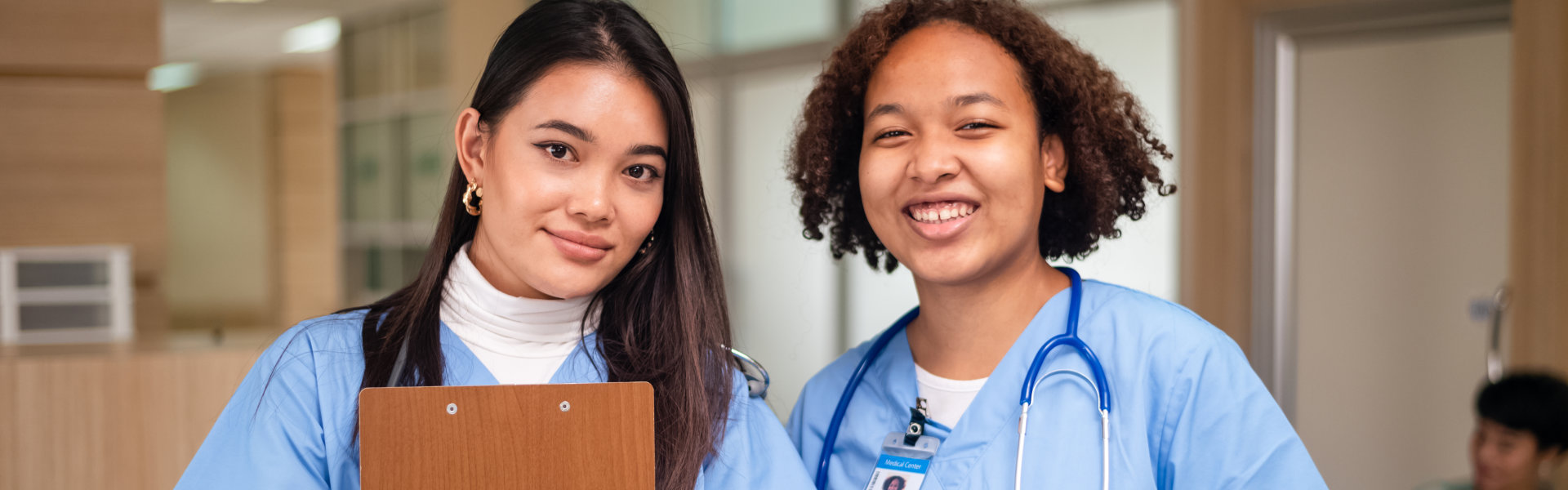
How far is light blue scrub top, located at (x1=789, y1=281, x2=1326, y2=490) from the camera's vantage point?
1.22 meters

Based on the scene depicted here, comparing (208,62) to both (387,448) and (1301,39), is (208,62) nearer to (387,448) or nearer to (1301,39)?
(1301,39)

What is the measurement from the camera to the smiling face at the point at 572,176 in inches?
44.7

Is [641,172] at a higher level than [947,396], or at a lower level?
higher

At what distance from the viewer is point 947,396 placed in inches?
55.1

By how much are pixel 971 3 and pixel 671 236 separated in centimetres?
47

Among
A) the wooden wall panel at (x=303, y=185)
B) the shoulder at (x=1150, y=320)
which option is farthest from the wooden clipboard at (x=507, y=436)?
the wooden wall panel at (x=303, y=185)

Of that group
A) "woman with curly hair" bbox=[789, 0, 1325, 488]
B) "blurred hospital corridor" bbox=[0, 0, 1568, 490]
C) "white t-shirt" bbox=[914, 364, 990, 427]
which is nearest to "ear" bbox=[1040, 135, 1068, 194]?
"woman with curly hair" bbox=[789, 0, 1325, 488]

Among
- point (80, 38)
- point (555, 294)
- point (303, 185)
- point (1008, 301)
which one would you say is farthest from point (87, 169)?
point (303, 185)

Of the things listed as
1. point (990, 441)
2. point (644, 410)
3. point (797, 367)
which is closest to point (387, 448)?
point (644, 410)

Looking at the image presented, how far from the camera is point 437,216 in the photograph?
1301 mm

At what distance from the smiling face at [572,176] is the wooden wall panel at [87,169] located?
2.57 meters

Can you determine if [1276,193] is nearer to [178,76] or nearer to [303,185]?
[303,185]

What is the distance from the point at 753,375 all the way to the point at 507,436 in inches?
16.3

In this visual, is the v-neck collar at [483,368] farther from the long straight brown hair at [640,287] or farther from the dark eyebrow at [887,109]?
the dark eyebrow at [887,109]
